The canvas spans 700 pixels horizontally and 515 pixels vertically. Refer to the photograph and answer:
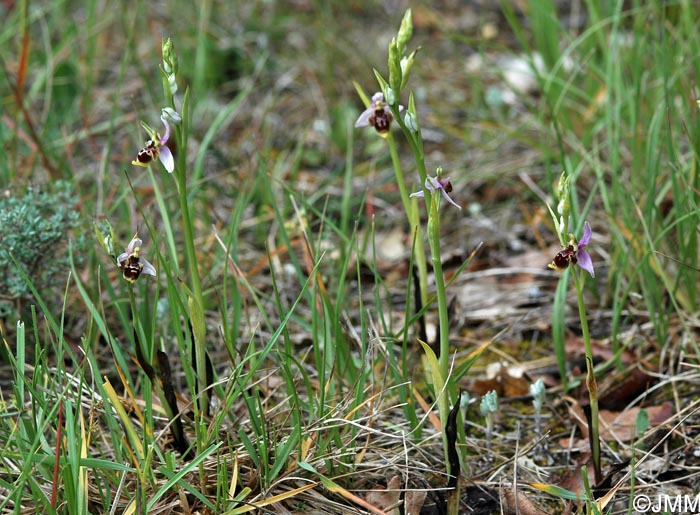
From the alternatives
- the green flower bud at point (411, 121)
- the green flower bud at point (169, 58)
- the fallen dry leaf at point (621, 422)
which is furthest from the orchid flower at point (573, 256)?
the green flower bud at point (169, 58)

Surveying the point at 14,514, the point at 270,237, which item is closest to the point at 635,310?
the point at 270,237

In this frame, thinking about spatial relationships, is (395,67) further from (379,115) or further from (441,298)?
(441,298)

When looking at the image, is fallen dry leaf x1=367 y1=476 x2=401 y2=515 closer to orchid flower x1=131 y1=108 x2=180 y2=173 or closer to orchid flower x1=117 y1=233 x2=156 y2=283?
orchid flower x1=117 y1=233 x2=156 y2=283

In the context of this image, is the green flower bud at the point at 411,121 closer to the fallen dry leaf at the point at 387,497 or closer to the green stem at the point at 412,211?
the green stem at the point at 412,211

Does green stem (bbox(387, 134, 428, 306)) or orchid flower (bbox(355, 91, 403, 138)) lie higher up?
orchid flower (bbox(355, 91, 403, 138))

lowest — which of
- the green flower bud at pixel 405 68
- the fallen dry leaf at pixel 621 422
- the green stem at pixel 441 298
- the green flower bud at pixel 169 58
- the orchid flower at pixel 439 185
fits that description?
the fallen dry leaf at pixel 621 422

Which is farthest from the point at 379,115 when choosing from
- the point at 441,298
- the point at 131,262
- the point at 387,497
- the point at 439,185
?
the point at 387,497

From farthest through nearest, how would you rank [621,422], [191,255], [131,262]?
[621,422], [191,255], [131,262]

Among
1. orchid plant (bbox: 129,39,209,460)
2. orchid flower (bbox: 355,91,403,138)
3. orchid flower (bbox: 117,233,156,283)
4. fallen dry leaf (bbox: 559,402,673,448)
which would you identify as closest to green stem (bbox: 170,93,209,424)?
orchid plant (bbox: 129,39,209,460)

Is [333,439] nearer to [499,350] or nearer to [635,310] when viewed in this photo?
[499,350]

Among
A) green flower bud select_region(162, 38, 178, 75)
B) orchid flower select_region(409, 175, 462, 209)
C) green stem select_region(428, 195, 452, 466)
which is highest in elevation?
green flower bud select_region(162, 38, 178, 75)

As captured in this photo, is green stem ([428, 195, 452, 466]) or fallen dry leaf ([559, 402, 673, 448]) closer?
green stem ([428, 195, 452, 466])
